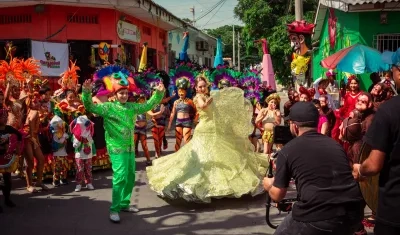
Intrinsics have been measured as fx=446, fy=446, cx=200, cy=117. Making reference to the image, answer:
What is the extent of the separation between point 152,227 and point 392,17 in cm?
968

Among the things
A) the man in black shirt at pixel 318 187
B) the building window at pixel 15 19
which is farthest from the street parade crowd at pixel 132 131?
the building window at pixel 15 19

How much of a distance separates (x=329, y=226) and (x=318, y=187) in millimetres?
259

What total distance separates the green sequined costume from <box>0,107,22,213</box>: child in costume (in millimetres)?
1613

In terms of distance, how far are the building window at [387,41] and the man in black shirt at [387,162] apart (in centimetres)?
1013

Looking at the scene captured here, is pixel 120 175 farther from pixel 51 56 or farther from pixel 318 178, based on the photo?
pixel 51 56

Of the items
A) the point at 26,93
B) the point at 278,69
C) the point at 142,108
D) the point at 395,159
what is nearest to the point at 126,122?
the point at 142,108

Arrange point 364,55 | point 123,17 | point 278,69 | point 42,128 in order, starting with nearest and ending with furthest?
1. point 42,128
2. point 364,55
3. point 123,17
4. point 278,69

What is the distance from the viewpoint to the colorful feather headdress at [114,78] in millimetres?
5898

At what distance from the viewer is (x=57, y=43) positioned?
1416cm

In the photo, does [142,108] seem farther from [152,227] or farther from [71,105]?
[71,105]

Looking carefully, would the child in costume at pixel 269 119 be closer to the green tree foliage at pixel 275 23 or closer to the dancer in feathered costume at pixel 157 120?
the dancer in feathered costume at pixel 157 120

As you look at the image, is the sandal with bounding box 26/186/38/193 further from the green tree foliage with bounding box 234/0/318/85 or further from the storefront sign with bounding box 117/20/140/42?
the green tree foliage with bounding box 234/0/318/85

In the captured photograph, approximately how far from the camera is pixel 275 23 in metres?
26.1

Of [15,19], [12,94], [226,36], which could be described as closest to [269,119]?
[12,94]
